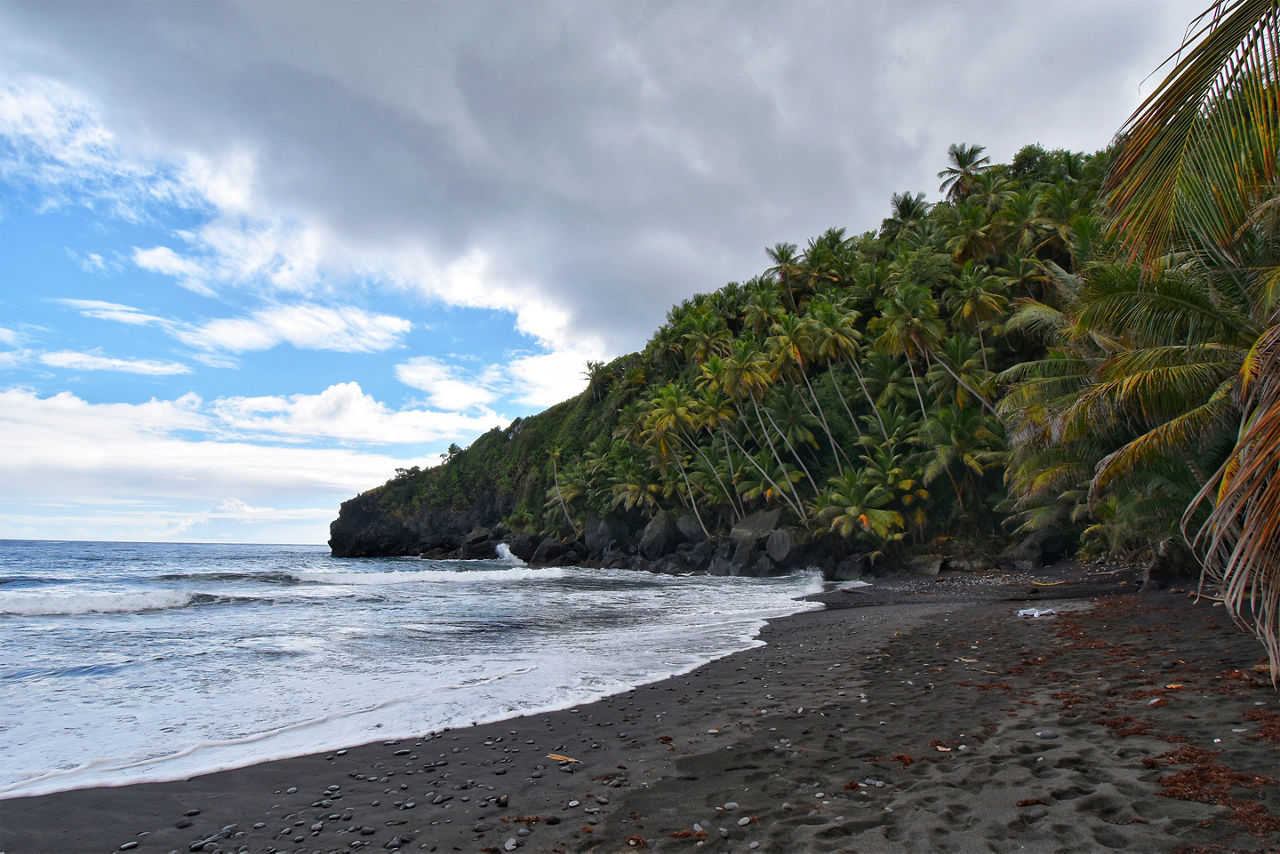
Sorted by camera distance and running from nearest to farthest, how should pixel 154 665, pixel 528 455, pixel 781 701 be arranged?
pixel 781 701
pixel 154 665
pixel 528 455

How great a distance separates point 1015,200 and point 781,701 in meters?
35.0

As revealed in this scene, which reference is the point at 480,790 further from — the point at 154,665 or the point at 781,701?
the point at 154,665

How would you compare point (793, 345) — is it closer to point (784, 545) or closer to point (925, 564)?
point (784, 545)

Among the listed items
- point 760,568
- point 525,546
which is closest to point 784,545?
point 760,568

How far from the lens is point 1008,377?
68.5ft

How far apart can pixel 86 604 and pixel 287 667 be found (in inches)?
567

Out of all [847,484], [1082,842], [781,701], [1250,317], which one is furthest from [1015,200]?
[1082,842]

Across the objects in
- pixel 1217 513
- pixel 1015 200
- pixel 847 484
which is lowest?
pixel 1217 513

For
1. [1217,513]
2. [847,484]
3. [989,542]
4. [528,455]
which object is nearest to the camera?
[1217,513]

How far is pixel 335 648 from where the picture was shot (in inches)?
444

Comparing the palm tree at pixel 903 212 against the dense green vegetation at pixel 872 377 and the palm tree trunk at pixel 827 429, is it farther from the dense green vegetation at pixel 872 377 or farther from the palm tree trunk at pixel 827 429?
the palm tree trunk at pixel 827 429

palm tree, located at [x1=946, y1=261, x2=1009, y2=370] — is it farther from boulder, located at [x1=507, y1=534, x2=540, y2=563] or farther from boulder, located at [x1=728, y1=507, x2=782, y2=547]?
boulder, located at [x1=507, y1=534, x2=540, y2=563]

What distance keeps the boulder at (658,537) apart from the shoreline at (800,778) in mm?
35026

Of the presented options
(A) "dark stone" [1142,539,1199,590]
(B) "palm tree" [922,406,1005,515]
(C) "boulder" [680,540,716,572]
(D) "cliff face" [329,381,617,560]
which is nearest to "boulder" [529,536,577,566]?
(D) "cliff face" [329,381,617,560]
